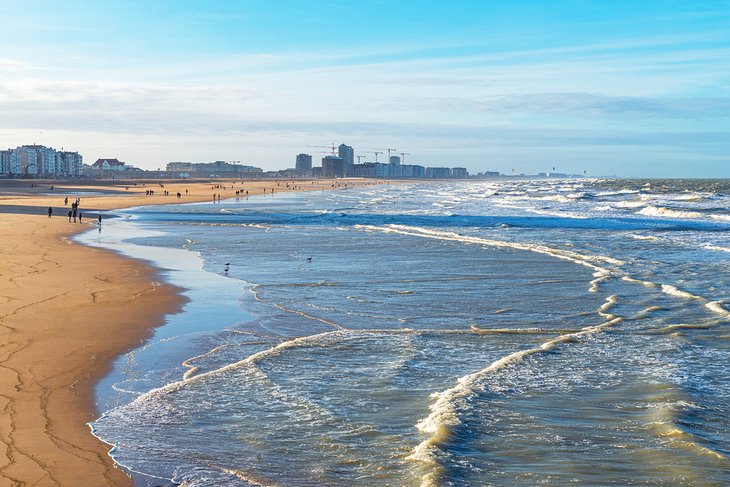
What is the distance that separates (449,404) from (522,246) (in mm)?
23655

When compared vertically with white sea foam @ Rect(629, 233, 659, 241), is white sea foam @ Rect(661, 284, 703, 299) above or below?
below

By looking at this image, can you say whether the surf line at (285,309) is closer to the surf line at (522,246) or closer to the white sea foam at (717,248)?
the surf line at (522,246)

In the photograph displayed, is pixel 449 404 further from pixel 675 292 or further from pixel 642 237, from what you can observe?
pixel 642 237

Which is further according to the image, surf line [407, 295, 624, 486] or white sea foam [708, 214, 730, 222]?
white sea foam [708, 214, 730, 222]

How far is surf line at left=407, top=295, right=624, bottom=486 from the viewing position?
28.3ft

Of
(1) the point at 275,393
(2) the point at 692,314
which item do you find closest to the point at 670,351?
(2) the point at 692,314

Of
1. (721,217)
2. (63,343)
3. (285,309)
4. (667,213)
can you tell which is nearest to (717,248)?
(285,309)

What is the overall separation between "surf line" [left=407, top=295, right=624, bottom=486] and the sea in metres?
0.03

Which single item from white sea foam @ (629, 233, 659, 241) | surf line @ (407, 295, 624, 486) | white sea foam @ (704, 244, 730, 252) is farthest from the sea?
white sea foam @ (629, 233, 659, 241)

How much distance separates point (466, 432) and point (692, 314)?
983 centimetres

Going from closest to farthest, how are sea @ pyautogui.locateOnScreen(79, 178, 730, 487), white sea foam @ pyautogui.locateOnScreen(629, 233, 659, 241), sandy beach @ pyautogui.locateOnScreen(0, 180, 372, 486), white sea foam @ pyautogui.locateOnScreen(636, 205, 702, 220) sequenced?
sandy beach @ pyautogui.locateOnScreen(0, 180, 372, 486)
sea @ pyautogui.locateOnScreen(79, 178, 730, 487)
white sea foam @ pyautogui.locateOnScreen(629, 233, 659, 241)
white sea foam @ pyautogui.locateOnScreen(636, 205, 702, 220)

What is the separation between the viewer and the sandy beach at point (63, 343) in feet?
26.7

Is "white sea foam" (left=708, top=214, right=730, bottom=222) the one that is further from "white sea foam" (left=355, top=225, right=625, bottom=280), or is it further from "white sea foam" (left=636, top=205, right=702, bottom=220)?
"white sea foam" (left=355, top=225, right=625, bottom=280)

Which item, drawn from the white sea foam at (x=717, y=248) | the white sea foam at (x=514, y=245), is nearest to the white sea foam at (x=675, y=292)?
the white sea foam at (x=514, y=245)
